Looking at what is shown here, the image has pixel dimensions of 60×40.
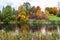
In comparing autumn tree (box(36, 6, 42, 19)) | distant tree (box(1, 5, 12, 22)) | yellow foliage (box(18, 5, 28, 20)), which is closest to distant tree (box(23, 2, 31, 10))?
yellow foliage (box(18, 5, 28, 20))

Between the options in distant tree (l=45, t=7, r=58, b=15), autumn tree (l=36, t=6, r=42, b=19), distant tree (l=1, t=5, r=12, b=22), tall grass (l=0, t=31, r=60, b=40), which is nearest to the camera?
tall grass (l=0, t=31, r=60, b=40)

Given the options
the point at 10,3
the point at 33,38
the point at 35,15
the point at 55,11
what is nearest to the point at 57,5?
the point at 55,11

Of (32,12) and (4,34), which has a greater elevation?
(32,12)

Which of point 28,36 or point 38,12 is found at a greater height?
point 38,12

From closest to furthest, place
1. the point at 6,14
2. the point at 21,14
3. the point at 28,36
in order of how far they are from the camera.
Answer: the point at 28,36 < the point at 6,14 < the point at 21,14

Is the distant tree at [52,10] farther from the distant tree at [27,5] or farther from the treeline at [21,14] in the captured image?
the distant tree at [27,5]

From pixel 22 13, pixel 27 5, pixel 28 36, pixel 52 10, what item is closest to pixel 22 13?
pixel 22 13

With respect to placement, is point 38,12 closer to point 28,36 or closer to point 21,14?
point 21,14

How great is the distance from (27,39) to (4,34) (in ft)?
1.34

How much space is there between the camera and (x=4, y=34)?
3.10 meters

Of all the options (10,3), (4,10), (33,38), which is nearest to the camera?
(33,38)

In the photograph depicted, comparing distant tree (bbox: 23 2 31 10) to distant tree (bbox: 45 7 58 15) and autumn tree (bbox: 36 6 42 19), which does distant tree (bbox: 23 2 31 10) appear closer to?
autumn tree (bbox: 36 6 42 19)

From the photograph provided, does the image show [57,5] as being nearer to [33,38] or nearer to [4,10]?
[4,10]

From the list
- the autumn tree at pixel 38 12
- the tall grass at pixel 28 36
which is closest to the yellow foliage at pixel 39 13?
the autumn tree at pixel 38 12
